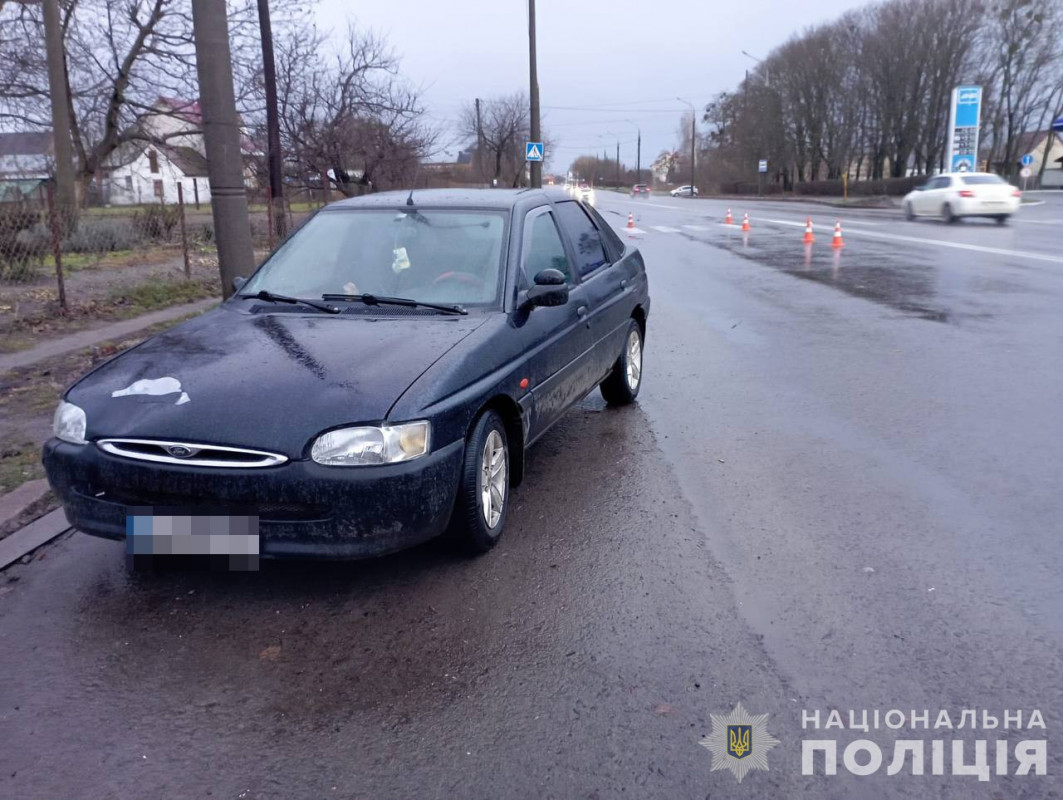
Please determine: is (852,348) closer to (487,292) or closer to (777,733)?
(487,292)

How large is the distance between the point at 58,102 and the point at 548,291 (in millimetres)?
22424

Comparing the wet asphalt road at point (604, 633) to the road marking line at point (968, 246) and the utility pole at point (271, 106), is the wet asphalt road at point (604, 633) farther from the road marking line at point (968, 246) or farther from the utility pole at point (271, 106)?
the utility pole at point (271, 106)

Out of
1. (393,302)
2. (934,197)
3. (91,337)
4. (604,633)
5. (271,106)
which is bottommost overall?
(604,633)

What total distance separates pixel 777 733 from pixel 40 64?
1163 inches

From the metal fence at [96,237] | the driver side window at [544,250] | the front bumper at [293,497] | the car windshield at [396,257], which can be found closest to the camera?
the front bumper at [293,497]

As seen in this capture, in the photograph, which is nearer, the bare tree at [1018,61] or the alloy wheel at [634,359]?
the alloy wheel at [634,359]

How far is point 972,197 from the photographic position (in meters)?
27.7

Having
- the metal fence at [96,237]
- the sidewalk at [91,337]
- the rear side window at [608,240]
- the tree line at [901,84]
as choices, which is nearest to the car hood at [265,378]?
the rear side window at [608,240]

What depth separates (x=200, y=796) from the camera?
9.16ft

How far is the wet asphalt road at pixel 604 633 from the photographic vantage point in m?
2.93

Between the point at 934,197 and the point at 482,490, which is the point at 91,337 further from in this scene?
the point at 934,197

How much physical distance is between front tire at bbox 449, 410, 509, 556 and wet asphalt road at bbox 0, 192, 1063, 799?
0.44 ft

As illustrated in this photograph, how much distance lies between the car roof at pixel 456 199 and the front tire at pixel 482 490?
1.59 meters

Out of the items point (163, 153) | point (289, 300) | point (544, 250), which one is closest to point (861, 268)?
point (544, 250)
